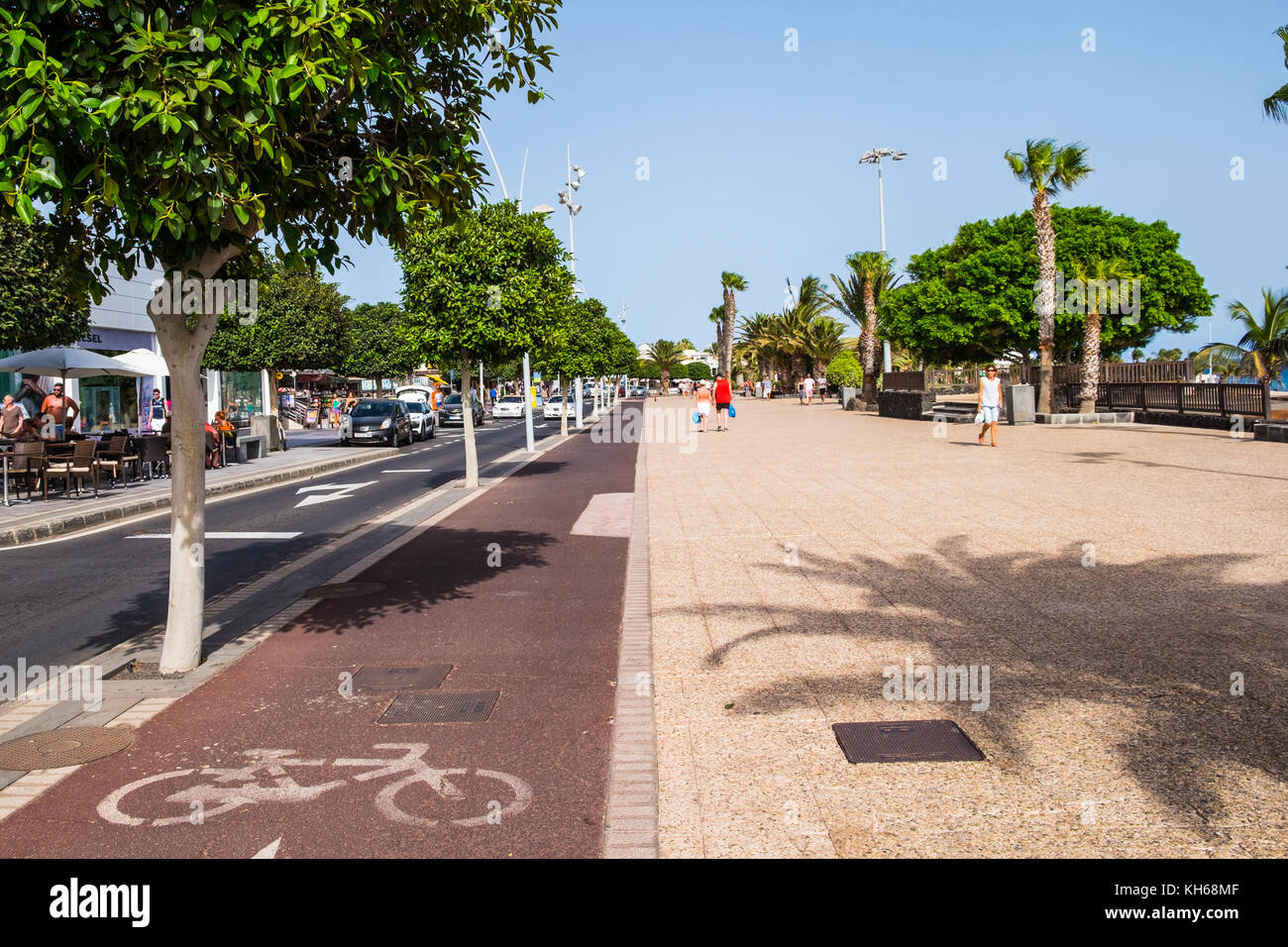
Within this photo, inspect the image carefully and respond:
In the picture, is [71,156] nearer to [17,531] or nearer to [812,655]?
[812,655]

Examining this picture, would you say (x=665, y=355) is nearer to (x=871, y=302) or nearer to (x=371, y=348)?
(x=371, y=348)

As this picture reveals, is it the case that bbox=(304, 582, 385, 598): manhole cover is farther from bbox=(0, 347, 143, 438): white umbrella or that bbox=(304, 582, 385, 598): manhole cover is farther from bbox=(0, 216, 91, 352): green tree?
bbox=(0, 347, 143, 438): white umbrella

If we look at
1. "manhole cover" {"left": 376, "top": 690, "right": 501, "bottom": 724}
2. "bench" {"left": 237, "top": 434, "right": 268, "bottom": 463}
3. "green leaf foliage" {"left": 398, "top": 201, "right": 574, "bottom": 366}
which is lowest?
"manhole cover" {"left": 376, "top": 690, "right": 501, "bottom": 724}

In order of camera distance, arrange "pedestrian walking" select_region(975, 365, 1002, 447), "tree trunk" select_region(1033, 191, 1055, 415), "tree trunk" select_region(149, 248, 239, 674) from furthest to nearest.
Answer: "tree trunk" select_region(1033, 191, 1055, 415) < "pedestrian walking" select_region(975, 365, 1002, 447) < "tree trunk" select_region(149, 248, 239, 674)

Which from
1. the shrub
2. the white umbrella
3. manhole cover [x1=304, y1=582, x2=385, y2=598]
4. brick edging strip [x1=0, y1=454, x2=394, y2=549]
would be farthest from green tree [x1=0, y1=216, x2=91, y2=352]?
the shrub

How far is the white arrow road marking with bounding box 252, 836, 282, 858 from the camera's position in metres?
3.89

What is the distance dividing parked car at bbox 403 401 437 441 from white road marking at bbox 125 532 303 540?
887 inches

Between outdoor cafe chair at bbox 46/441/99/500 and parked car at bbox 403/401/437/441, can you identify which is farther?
parked car at bbox 403/401/437/441

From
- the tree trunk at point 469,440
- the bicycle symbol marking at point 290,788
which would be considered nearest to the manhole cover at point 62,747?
the bicycle symbol marking at point 290,788

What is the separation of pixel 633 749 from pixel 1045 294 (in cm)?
3179
